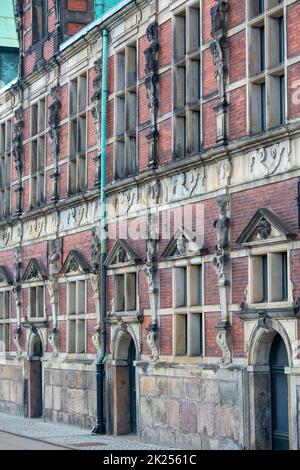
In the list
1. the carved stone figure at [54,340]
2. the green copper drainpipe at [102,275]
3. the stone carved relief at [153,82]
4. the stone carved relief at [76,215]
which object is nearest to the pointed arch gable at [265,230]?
the stone carved relief at [153,82]

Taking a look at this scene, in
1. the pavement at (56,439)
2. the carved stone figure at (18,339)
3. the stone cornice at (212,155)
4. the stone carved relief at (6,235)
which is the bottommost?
the pavement at (56,439)

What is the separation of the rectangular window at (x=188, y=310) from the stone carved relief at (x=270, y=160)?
9.54ft

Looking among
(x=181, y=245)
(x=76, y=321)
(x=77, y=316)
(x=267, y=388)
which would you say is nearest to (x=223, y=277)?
(x=181, y=245)

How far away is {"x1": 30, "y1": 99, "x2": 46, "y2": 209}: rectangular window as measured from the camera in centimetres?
3200

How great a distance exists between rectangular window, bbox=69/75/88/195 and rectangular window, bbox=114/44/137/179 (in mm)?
2111

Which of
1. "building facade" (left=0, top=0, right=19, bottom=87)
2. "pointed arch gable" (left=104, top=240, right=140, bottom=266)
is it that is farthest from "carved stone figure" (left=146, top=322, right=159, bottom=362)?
"building facade" (left=0, top=0, right=19, bottom=87)

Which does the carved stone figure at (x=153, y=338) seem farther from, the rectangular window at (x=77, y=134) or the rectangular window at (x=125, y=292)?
the rectangular window at (x=77, y=134)

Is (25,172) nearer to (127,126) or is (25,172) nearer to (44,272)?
(44,272)

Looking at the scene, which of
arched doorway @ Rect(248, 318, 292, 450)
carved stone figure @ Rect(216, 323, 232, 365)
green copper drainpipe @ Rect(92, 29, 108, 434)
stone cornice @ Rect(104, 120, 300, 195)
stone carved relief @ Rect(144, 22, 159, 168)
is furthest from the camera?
green copper drainpipe @ Rect(92, 29, 108, 434)

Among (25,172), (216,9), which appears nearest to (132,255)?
(216,9)

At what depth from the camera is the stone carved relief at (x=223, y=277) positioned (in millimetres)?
21406

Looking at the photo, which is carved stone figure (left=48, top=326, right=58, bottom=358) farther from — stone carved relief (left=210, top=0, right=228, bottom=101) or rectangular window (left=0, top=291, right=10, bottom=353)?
stone carved relief (left=210, top=0, right=228, bottom=101)

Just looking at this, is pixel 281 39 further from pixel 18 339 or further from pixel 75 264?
pixel 18 339
